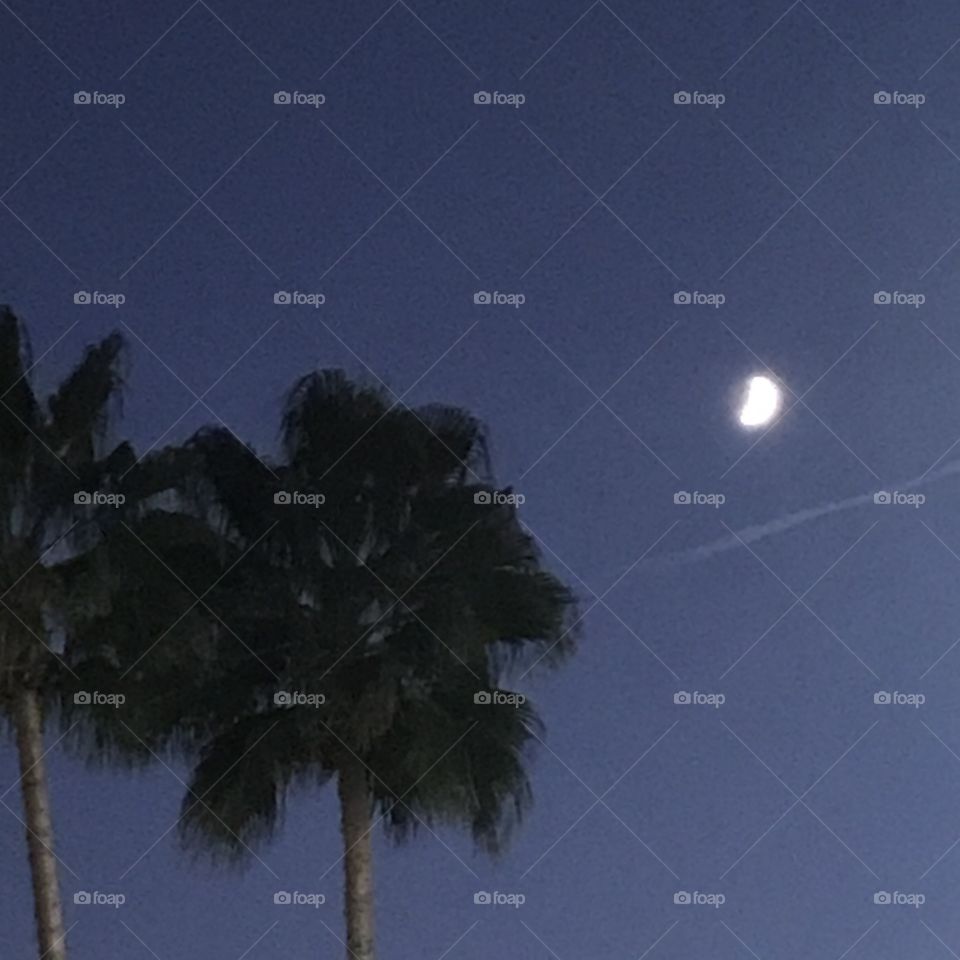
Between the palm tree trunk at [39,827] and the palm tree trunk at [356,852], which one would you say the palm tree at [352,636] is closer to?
the palm tree trunk at [356,852]

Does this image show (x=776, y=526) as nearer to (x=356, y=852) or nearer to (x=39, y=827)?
(x=356, y=852)

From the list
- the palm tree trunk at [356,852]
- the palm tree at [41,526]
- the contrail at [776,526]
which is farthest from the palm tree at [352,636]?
the contrail at [776,526]

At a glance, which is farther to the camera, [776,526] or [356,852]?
[776,526]

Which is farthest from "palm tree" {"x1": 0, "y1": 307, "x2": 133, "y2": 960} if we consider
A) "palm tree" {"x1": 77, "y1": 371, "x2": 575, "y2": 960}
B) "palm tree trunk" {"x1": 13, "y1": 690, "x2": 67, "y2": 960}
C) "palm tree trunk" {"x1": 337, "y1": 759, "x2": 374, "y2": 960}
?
"palm tree trunk" {"x1": 337, "y1": 759, "x2": 374, "y2": 960}

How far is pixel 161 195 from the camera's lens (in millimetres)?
2482

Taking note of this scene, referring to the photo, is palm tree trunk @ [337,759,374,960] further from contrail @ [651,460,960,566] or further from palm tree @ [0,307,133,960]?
contrail @ [651,460,960,566]

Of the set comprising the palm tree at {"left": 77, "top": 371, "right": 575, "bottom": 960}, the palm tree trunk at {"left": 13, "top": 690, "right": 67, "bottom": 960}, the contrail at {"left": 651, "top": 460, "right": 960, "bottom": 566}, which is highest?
the contrail at {"left": 651, "top": 460, "right": 960, "bottom": 566}

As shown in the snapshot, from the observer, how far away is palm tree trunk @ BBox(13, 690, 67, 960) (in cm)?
225

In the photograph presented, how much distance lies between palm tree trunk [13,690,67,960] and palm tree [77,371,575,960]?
0.13 m

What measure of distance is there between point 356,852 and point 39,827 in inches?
20.7

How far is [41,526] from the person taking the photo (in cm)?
234

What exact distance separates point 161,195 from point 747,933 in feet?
5.43

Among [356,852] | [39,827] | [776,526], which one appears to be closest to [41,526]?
[39,827]

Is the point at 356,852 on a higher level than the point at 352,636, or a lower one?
lower
